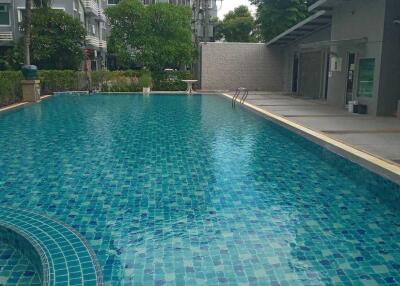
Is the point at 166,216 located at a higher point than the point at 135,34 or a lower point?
lower

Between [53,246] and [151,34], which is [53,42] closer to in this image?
[151,34]

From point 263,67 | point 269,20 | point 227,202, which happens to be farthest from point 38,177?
point 269,20

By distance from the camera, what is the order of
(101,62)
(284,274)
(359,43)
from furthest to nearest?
(101,62) → (359,43) → (284,274)

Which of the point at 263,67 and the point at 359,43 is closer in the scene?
the point at 359,43

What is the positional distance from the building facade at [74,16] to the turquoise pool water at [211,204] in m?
22.6

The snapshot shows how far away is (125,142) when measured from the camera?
33.2 ft

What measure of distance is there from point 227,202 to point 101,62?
41076mm

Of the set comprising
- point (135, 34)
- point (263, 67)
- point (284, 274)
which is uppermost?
point (135, 34)

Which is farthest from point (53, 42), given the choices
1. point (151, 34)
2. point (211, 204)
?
point (211, 204)

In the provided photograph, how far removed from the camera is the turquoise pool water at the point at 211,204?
3.96m

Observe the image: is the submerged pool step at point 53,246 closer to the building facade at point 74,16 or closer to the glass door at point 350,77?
the glass door at point 350,77

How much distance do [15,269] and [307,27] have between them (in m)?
19.8

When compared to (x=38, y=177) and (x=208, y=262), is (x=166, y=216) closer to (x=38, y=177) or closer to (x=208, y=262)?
(x=208, y=262)

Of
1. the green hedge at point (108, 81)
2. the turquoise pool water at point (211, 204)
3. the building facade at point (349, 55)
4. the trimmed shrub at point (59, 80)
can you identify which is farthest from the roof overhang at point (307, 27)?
the trimmed shrub at point (59, 80)
